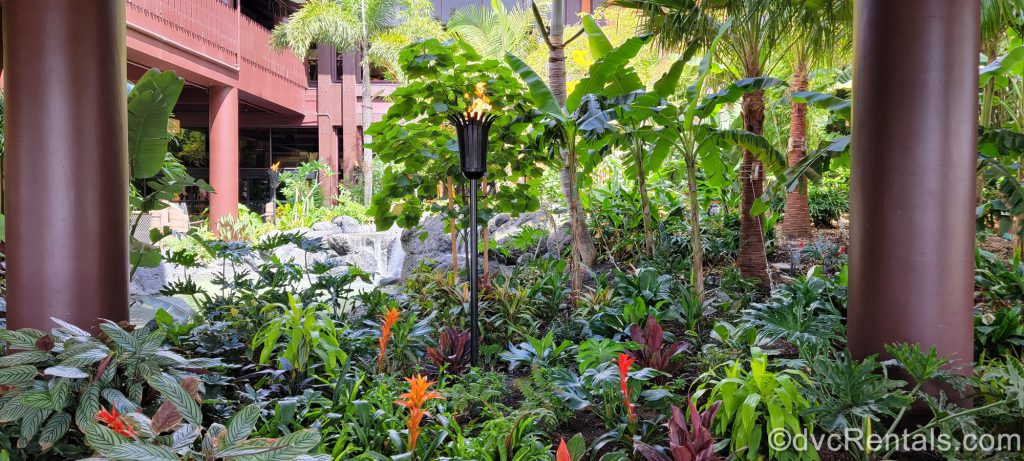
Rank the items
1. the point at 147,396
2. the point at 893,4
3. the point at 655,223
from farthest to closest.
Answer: the point at 655,223
the point at 893,4
the point at 147,396

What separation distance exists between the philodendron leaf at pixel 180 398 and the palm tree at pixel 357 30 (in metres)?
16.5

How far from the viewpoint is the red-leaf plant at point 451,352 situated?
4508 millimetres

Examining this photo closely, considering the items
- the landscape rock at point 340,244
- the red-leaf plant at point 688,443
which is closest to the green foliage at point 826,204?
the landscape rock at point 340,244

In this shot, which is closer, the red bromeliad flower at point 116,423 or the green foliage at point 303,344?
the red bromeliad flower at point 116,423

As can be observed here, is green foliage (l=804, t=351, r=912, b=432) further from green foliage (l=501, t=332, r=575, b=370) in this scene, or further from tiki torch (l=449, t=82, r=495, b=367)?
tiki torch (l=449, t=82, r=495, b=367)

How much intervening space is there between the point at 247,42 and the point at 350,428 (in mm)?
16052

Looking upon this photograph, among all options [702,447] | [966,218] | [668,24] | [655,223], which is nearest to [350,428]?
[702,447]

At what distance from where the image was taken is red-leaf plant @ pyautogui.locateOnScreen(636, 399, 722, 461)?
277cm

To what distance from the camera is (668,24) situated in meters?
7.28

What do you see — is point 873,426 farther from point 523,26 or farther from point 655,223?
point 523,26

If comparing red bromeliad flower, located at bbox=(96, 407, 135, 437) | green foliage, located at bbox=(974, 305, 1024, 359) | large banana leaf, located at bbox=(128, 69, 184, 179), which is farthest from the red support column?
red bromeliad flower, located at bbox=(96, 407, 135, 437)

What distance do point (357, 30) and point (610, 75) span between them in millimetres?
15391

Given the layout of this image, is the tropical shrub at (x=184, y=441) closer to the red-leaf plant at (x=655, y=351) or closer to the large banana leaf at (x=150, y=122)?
the red-leaf plant at (x=655, y=351)

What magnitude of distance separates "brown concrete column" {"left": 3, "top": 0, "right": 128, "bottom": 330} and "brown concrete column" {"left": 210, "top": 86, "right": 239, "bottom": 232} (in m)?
13.5
